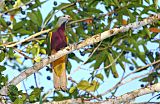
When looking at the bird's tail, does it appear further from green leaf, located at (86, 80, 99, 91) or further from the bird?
green leaf, located at (86, 80, 99, 91)

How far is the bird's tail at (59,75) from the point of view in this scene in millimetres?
3762

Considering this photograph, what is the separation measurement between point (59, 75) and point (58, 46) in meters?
0.24

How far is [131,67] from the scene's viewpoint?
4.61 m

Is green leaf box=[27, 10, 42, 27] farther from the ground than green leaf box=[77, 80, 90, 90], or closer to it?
farther from the ground

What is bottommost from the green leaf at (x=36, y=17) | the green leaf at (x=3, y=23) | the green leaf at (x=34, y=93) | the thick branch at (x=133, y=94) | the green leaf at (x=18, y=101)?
the thick branch at (x=133, y=94)

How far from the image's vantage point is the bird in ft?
12.6

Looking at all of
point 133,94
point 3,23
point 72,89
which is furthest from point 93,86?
point 3,23

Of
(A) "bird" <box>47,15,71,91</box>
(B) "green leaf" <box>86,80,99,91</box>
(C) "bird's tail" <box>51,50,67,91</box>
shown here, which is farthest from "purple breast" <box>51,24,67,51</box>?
(B) "green leaf" <box>86,80,99,91</box>

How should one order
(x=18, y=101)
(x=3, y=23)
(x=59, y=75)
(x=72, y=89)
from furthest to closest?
(x=3, y=23)
(x=59, y=75)
(x=72, y=89)
(x=18, y=101)

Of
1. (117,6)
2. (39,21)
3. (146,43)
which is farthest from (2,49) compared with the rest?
(146,43)

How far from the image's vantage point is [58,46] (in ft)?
12.8

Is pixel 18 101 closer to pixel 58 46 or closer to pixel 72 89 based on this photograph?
pixel 72 89

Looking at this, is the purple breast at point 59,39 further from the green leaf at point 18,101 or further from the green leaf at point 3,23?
the green leaf at point 18,101

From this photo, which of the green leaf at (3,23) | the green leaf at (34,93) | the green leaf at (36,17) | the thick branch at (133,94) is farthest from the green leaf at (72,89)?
the green leaf at (3,23)
